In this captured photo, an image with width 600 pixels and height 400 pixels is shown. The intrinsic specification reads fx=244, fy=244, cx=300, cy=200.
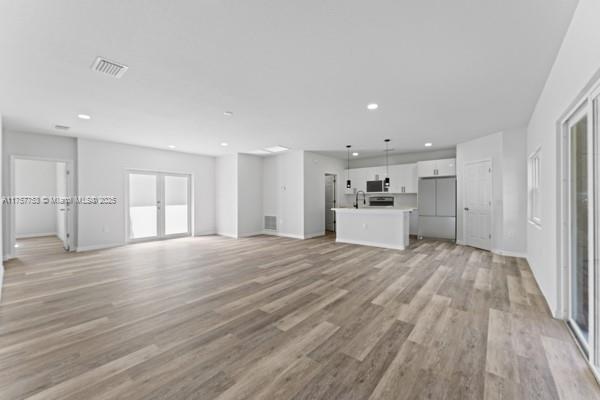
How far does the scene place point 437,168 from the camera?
6844 mm

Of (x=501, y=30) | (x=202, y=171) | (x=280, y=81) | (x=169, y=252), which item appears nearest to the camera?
(x=501, y=30)

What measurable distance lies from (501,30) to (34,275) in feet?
22.2

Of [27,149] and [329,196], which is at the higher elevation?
[27,149]

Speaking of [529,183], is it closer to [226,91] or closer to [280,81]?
[280,81]

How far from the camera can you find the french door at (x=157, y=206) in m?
6.79

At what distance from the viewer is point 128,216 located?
659 centimetres

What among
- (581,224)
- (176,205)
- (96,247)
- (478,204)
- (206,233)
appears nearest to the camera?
(581,224)

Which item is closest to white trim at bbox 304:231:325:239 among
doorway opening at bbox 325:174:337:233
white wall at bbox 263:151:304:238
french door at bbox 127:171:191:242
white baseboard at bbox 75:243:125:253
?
white wall at bbox 263:151:304:238

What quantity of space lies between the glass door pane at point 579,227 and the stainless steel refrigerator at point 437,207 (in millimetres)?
4685

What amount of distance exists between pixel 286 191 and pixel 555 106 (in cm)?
621

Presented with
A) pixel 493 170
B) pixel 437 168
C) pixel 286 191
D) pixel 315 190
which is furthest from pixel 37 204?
pixel 493 170

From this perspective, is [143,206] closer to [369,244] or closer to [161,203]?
[161,203]

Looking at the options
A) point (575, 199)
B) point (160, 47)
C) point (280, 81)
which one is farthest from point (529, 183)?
point (160, 47)

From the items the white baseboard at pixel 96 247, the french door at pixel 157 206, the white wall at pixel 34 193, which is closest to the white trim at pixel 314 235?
the french door at pixel 157 206
